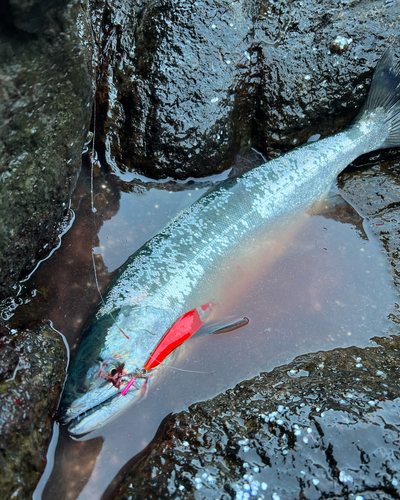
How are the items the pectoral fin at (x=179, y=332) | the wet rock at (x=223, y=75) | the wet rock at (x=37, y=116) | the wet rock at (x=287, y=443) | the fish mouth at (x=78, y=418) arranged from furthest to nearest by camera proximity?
the wet rock at (x=223, y=75), the pectoral fin at (x=179, y=332), the fish mouth at (x=78, y=418), the wet rock at (x=37, y=116), the wet rock at (x=287, y=443)

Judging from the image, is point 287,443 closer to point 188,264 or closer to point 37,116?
point 188,264

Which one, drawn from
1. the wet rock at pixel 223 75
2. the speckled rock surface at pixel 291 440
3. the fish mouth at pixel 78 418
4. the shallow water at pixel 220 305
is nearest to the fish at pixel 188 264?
the fish mouth at pixel 78 418

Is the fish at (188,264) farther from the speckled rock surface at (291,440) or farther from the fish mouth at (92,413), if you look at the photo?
the speckled rock surface at (291,440)

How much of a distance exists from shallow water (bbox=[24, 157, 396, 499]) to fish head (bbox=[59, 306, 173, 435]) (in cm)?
12

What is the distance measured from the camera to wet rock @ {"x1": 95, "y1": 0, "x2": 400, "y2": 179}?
354cm

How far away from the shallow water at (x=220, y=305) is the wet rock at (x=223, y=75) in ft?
1.29

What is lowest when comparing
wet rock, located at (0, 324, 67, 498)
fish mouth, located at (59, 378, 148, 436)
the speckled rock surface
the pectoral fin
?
the speckled rock surface

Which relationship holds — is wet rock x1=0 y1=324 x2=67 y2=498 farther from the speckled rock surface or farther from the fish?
the speckled rock surface

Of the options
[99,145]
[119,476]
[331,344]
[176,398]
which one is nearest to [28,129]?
[99,145]

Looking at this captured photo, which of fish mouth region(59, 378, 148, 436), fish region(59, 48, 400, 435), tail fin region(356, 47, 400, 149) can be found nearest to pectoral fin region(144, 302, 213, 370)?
fish region(59, 48, 400, 435)

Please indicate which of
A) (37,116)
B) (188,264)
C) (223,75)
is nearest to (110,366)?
(188,264)

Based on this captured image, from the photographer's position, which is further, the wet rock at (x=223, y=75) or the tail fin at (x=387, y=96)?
the tail fin at (x=387, y=96)

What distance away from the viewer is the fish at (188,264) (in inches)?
109

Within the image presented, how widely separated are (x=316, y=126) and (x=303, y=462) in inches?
123
